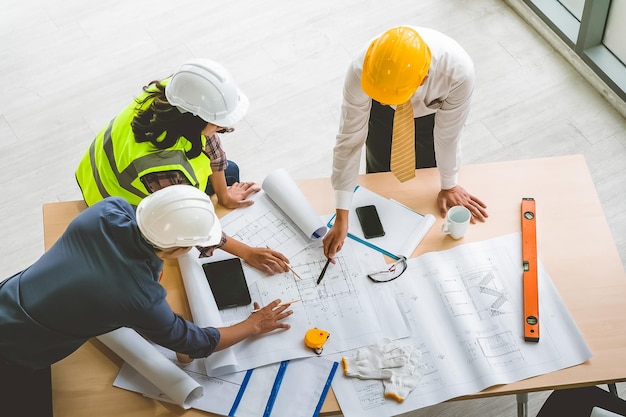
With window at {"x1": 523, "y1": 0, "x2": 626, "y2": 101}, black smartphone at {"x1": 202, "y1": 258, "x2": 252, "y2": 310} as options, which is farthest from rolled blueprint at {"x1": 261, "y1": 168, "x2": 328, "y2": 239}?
window at {"x1": 523, "y1": 0, "x2": 626, "y2": 101}

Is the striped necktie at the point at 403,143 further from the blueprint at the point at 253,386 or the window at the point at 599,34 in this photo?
the window at the point at 599,34

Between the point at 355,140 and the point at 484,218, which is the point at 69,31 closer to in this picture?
the point at 355,140

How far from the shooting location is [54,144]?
A: 3699 mm

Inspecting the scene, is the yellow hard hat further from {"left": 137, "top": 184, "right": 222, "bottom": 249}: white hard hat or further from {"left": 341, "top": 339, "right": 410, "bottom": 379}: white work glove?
{"left": 341, "top": 339, "right": 410, "bottom": 379}: white work glove

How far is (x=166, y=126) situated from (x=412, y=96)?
773 millimetres

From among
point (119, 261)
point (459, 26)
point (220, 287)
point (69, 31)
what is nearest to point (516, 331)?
point (220, 287)

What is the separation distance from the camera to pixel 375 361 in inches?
82.3

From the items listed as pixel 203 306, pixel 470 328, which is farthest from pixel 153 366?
pixel 470 328

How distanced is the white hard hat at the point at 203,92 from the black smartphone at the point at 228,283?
0.43 meters

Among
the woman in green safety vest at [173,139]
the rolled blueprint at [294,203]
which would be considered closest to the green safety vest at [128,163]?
the woman in green safety vest at [173,139]

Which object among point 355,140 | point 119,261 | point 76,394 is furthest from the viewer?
point 355,140

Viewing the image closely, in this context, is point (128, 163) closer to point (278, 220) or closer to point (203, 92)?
point (203, 92)

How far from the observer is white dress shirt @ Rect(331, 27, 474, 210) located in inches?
88.3

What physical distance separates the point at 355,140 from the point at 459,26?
2021 mm
